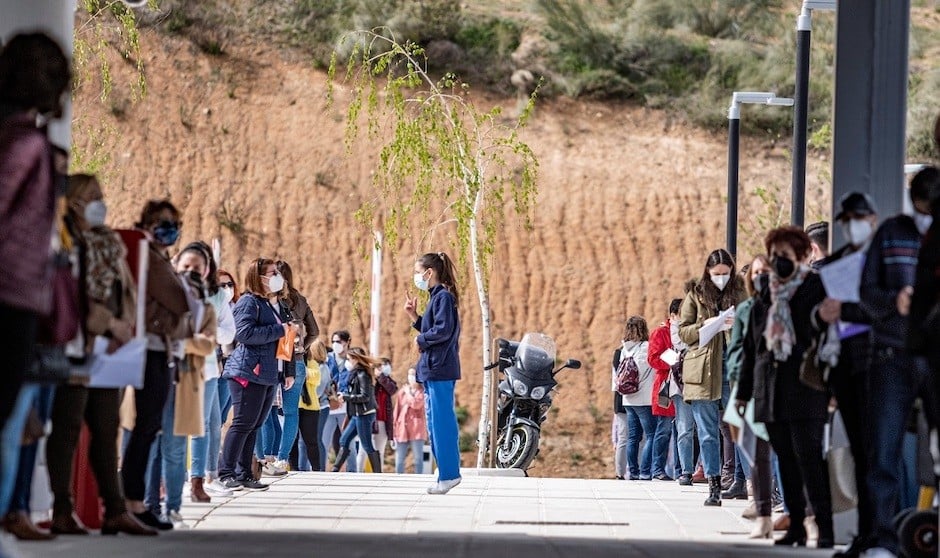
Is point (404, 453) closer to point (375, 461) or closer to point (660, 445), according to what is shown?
point (375, 461)

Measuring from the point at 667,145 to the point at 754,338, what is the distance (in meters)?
37.0

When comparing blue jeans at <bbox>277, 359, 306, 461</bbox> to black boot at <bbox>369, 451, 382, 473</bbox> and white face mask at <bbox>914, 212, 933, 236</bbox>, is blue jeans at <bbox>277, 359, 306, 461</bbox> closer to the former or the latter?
black boot at <bbox>369, 451, 382, 473</bbox>

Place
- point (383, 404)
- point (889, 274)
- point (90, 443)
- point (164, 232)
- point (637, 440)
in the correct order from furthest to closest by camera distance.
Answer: point (383, 404) → point (637, 440) → point (164, 232) → point (90, 443) → point (889, 274)

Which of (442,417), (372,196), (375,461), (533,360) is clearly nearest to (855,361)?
(442,417)

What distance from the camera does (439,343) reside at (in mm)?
15781

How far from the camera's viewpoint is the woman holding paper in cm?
990

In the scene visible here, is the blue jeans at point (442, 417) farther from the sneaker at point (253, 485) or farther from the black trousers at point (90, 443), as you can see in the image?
the black trousers at point (90, 443)

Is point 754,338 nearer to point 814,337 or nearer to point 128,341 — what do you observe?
point 814,337

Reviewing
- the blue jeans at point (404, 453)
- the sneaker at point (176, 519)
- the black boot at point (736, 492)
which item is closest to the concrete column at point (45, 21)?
the sneaker at point (176, 519)

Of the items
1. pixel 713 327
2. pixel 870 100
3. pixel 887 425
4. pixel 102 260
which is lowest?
pixel 887 425

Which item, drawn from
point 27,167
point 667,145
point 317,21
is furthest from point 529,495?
point 317,21

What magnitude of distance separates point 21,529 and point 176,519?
2240 millimetres

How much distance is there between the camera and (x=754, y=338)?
11500 mm

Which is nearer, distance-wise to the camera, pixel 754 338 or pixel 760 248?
pixel 754 338
